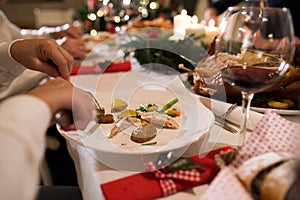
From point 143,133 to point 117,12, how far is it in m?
1.29

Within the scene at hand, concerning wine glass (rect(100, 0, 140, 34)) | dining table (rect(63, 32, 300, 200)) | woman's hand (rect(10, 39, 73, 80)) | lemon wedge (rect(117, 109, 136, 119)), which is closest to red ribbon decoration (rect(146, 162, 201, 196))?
dining table (rect(63, 32, 300, 200))

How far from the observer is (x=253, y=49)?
669mm

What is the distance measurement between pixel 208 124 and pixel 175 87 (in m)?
0.31

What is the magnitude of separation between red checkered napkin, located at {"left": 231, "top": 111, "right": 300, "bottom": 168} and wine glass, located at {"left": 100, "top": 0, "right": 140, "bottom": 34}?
1.40 meters

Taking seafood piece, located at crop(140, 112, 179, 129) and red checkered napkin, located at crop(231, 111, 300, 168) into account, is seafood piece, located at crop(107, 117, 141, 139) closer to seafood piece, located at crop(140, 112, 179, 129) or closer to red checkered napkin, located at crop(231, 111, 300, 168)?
seafood piece, located at crop(140, 112, 179, 129)

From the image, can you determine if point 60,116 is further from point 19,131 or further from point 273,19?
point 273,19

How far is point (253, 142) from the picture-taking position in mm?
604

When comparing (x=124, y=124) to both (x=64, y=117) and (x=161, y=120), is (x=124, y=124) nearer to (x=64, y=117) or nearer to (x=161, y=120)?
(x=161, y=120)

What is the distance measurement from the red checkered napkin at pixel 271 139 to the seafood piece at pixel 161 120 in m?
0.21

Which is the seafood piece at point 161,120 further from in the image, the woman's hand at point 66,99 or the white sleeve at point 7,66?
the white sleeve at point 7,66

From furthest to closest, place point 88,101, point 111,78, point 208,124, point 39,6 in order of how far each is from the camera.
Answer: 1. point 39,6
2. point 111,78
3. point 208,124
4. point 88,101

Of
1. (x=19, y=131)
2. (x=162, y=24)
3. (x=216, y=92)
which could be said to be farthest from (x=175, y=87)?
(x=162, y=24)

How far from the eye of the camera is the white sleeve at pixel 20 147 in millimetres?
424

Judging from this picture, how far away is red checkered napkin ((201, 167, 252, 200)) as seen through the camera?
0.50m
